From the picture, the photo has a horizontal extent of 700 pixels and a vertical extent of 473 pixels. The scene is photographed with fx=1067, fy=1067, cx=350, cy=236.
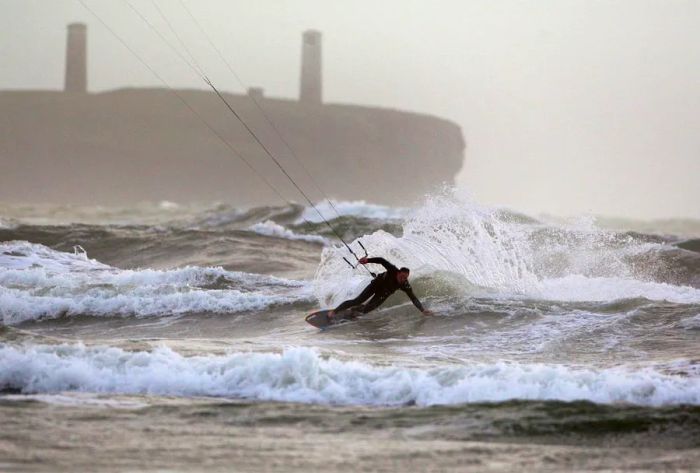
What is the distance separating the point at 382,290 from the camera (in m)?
14.1

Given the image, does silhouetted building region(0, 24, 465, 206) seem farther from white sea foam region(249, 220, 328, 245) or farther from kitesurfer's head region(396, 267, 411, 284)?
kitesurfer's head region(396, 267, 411, 284)

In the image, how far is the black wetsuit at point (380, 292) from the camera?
1390cm

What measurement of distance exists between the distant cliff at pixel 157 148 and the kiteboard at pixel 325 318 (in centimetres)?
8174

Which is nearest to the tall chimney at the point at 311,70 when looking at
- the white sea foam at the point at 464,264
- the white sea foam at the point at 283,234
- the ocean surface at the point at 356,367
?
the white sea foam at the point at 283,234

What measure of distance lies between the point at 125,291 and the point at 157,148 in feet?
285

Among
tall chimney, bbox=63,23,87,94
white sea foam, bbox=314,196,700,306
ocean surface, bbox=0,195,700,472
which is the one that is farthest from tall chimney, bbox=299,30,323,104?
white sea foam, bbox=314,196,700,306

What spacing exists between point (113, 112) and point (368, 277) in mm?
86921

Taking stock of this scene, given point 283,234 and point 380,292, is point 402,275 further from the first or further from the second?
point 283,234

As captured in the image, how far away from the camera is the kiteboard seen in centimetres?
1389

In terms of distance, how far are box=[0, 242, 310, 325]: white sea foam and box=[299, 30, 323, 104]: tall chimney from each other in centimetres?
7727

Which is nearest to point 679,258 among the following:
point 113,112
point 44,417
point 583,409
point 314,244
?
point 314,244

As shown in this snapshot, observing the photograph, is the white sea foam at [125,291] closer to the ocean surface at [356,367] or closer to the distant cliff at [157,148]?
the ocean surface at [356,367]

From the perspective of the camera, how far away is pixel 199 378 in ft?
30.7

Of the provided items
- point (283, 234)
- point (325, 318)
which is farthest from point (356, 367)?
point (283, 234)
